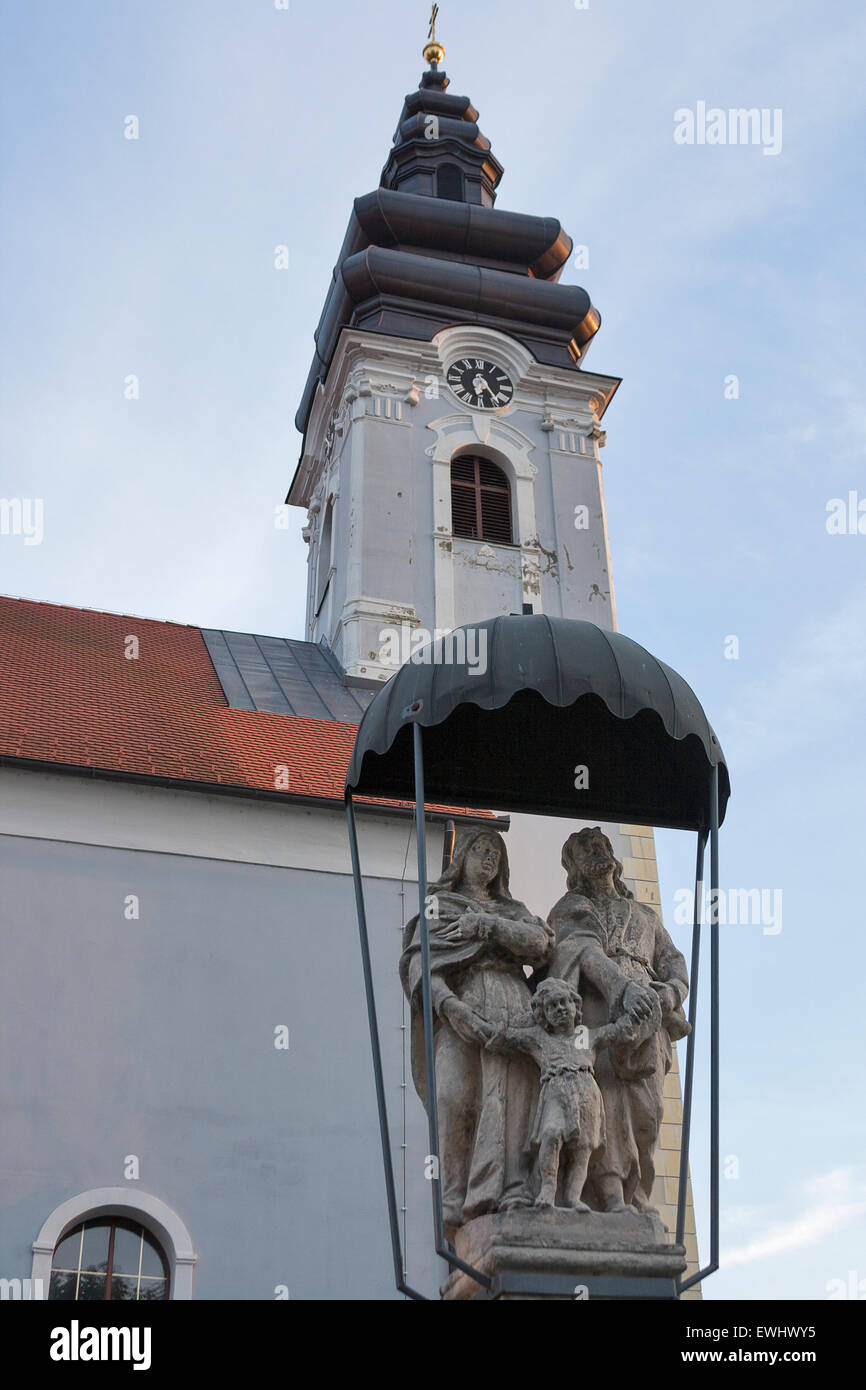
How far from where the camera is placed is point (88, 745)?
48.0 ft

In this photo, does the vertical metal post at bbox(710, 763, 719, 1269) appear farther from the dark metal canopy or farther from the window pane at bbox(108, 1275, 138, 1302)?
the window pane at bbox(108, 1275, 138, 1302)

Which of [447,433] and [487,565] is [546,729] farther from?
[447,433]

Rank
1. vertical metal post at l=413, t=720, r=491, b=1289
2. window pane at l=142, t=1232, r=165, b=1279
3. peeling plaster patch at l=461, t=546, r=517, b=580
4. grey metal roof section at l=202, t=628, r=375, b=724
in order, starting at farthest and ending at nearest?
peeling plaster patch at l=461, t=546, r=517, b=580
grey metal roof section at l=202, t=628, r=375, b=724
window pane at l=142, t=1232, r=165, b=1279
vertical metal post at l=413, t=720, r=491, b=1289

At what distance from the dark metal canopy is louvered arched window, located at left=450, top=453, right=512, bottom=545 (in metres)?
14.6

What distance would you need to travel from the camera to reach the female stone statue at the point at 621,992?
6.73 metres

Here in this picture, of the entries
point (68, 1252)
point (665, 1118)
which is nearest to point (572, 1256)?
point (68, 1252)

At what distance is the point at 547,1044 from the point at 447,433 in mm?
18420

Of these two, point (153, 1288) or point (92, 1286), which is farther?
point (153, 1288)

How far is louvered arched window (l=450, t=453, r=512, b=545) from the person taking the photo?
23.2 meters

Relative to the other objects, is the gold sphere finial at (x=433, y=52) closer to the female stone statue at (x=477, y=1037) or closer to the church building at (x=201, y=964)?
the church building at (x=201, y=964)

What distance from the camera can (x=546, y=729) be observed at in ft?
28.1

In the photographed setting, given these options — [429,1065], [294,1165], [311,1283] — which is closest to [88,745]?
[294,1165]

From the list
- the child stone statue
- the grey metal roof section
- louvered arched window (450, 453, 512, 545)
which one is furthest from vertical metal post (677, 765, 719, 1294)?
louvered arched window (450, 453, 512, 545)

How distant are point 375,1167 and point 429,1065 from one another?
6.84 m
